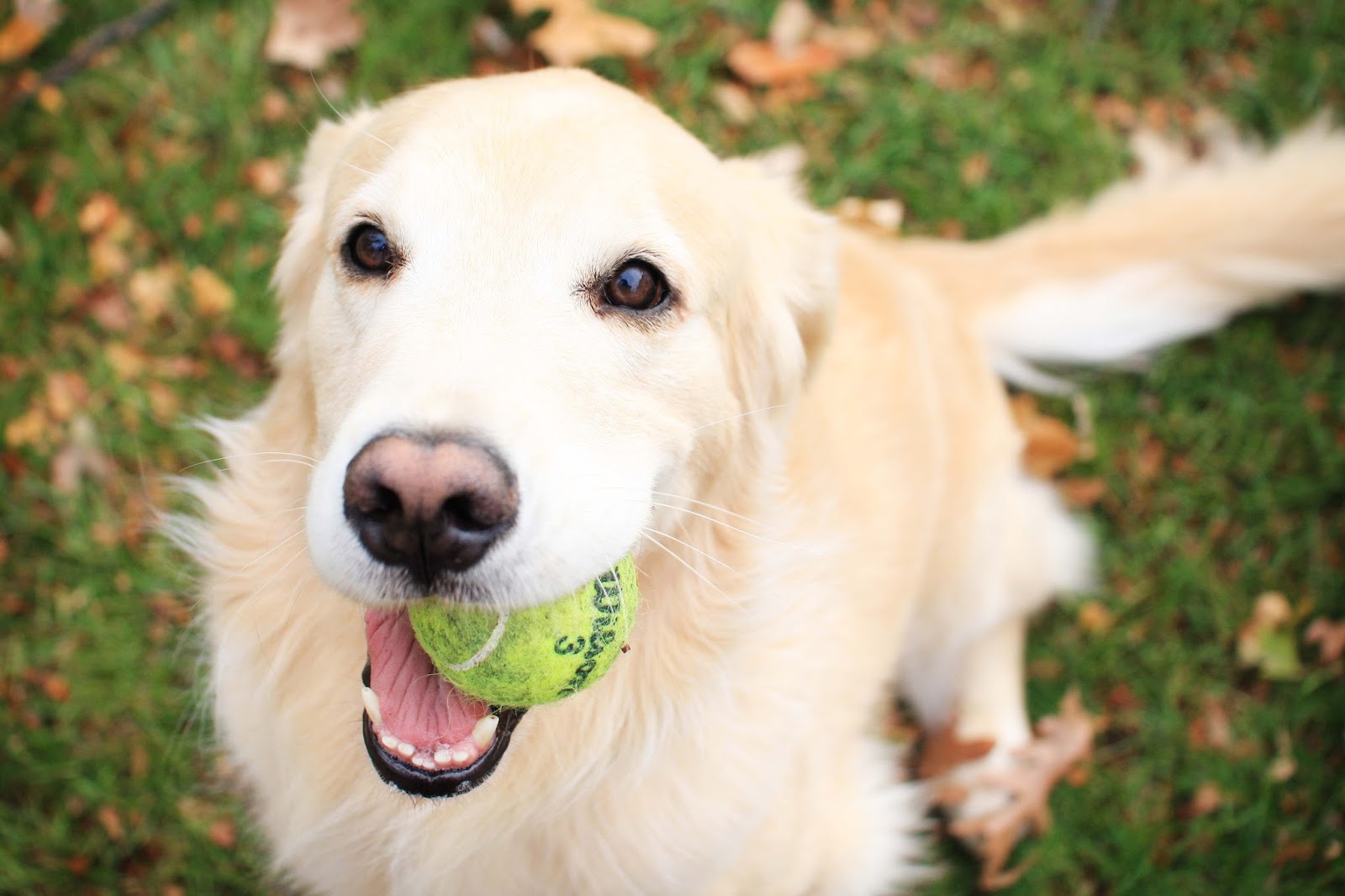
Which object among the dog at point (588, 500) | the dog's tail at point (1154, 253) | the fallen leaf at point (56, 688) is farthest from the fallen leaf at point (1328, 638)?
the fallen leaf at point (56, 688)

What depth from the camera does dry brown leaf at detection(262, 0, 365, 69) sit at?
410 cm

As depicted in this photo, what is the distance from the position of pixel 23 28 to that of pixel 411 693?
351cm

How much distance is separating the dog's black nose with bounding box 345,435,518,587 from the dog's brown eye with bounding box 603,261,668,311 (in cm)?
54

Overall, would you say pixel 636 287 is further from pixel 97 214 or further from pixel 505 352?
pixel 97 214

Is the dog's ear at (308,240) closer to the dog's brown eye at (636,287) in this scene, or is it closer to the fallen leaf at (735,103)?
the dog's brown eye at (636,287)

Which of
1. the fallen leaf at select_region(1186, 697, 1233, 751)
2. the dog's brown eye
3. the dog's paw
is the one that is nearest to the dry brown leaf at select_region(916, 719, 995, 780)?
the dog's paw

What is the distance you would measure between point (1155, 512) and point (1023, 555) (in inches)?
32.1

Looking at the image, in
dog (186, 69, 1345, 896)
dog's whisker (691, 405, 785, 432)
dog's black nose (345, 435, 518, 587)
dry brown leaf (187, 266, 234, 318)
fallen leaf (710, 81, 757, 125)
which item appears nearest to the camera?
dog's black nose (345, 435, 518, 587)

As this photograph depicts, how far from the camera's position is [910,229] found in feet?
13.9

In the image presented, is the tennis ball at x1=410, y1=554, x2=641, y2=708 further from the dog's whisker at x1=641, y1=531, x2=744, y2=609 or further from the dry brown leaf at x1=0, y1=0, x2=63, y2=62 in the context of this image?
the dry brown leaf at x1=0, y1=0, x2=63, y2=62

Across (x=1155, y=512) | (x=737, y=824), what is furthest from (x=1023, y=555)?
(x=737, y=824)

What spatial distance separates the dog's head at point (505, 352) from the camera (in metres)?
1.56

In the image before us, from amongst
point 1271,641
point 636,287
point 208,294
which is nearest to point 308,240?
point 636,287

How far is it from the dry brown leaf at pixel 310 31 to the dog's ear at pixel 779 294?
240 cm
